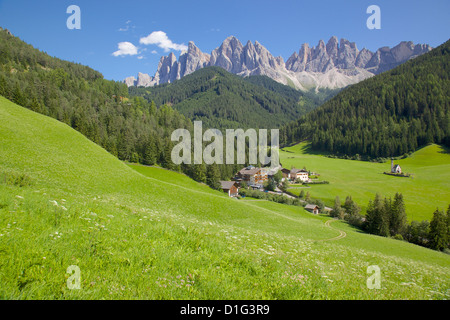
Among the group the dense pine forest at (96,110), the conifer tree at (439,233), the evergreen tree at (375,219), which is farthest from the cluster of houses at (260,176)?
the conifer tree at (439,233)

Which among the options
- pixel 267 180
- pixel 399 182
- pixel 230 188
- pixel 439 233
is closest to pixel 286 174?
pixel 267 180

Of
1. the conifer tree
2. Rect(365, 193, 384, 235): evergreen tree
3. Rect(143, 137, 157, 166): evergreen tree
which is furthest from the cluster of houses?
the conifer tree

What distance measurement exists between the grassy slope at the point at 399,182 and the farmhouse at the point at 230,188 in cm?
3526

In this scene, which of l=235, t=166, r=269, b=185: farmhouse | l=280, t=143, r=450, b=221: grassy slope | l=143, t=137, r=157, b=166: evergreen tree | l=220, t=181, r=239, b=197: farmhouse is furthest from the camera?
l=235, t=166, r=269, b=185: farmhouse

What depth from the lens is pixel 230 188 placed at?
3839 inches

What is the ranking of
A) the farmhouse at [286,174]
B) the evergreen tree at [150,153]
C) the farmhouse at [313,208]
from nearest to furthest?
the farmhouse at [313,208], the evergreen tree at [150,153], the farmhouse at [286,174]

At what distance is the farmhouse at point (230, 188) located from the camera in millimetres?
96688

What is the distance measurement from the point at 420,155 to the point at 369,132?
40.0 meters

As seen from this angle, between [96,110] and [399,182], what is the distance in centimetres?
17375

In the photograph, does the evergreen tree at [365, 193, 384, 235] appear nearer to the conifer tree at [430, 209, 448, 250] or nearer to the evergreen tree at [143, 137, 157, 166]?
the conifer tree at [430, 209, 448, 250]

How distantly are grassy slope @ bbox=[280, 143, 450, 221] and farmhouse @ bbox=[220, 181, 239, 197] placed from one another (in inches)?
1388

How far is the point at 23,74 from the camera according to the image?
130 metres

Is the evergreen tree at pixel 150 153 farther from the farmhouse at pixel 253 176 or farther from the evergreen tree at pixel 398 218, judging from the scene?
the evergreen tree at pixel 398 218

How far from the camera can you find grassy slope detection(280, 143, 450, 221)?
80562 mm
